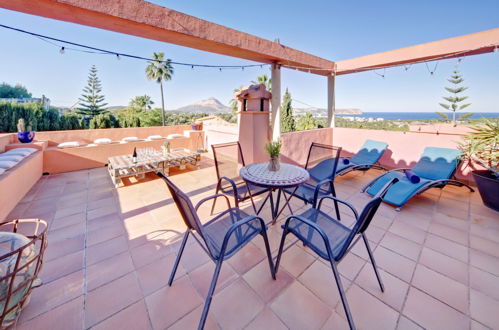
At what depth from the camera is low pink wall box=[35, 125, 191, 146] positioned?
564 cm

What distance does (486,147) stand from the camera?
304 centimetres

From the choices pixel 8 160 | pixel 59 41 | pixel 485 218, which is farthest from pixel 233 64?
pixel 485 218

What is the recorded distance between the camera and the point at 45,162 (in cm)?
448

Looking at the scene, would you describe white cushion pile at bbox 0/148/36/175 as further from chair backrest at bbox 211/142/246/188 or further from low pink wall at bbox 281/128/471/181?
low pink wall at bbox 281/128/471/181

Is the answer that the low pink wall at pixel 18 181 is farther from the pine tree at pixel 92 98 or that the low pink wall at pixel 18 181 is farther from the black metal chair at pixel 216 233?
the pine tree at pixel 92 98

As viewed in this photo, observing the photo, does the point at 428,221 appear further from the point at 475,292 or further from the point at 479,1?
the point at 479,1

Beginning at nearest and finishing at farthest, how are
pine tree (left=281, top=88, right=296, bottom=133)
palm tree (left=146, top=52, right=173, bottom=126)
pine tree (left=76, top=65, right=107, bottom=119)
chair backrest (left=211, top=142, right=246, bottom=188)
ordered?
chair backrest (left=211, top=142, right=246, bottom=188) → pine tree (left=281, top=88, right=296, bottom=133) → palm tree (left=146, top=52, right=173, bottom=126) → pine tree (left=76, top=65, right=107, bottom=119)

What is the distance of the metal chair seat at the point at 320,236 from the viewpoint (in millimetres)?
1408

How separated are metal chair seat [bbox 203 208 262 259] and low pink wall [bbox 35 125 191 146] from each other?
21.3 feet

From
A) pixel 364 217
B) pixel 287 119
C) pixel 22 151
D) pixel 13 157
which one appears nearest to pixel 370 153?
pixel 364 217

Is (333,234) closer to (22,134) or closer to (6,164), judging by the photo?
(6,164)

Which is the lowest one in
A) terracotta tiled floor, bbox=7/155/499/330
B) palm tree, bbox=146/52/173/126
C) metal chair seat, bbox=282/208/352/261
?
terracotta tiled floor, bbox=7/155/499/330

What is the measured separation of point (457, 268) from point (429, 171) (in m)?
2.53

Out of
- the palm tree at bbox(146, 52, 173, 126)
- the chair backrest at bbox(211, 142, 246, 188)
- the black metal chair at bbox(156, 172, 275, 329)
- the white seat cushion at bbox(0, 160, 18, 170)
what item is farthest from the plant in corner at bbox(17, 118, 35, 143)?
the palm tree at bbox(146, 52, 173, 126)
